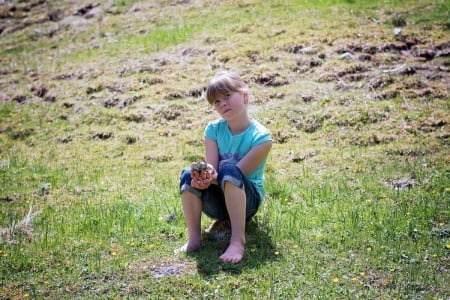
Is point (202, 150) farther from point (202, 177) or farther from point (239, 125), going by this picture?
point (202, 177)

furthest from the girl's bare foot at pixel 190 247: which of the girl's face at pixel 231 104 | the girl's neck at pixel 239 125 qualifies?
the girl's face at pixel 231 104

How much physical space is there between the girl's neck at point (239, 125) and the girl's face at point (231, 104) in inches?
5.1

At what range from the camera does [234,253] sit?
587 centimetres

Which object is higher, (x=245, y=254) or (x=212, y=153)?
(x=212, y=153)

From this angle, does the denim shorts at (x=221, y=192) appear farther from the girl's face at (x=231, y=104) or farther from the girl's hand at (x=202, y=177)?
the girl's face at (x=231, y=104)

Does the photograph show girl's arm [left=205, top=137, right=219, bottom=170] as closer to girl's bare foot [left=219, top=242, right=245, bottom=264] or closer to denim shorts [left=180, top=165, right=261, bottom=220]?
denim shorts [left=180, top=165, right=261, bottom=220]

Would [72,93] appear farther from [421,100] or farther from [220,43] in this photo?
[421,100]

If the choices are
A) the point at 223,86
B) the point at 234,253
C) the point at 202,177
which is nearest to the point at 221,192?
the point at 202,177

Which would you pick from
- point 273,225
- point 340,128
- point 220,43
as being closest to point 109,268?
point 273,225

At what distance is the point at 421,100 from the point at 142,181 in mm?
5009

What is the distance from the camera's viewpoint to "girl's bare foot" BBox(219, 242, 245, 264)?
5820mm

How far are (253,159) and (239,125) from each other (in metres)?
0.44

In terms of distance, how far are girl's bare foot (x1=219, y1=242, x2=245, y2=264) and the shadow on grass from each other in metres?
0.04

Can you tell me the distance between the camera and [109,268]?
592cm
